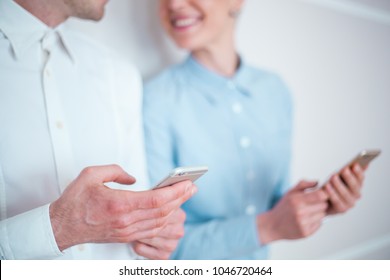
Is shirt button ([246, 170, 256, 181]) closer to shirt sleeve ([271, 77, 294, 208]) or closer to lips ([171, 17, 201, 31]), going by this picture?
shirt sleeve ([271, 77, 294, 208])

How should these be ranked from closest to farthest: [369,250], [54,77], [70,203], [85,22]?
[70,203], [54,77], [85,22], [369,250]

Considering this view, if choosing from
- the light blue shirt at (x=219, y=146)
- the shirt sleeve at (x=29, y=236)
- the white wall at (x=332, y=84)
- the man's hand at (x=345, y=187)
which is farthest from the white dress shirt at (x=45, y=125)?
the man's hand at (x=345, y=187)

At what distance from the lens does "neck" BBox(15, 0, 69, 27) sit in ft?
1.86

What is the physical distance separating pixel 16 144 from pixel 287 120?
668 mm

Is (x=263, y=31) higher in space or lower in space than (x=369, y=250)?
higher

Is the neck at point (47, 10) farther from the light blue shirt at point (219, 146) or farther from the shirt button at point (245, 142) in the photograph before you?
the shirt button at point (245, 142)

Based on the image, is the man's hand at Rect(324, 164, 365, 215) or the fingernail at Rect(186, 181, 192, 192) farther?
the man's hand at Rect(324, 164, 365, 215)

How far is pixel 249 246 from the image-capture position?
82cm

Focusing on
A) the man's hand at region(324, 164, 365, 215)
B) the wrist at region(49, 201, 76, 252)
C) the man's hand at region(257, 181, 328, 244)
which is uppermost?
the wrist at region(49, 201, 76, 252)

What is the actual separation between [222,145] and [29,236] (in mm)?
456

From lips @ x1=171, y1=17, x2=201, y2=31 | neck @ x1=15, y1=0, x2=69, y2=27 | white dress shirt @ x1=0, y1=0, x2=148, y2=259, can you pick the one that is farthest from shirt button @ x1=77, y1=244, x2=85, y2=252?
lips @ x1=171, y1=17, x2=201, y2=31

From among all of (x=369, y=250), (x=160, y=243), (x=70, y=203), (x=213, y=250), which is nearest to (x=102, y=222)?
(x=70, y=203)

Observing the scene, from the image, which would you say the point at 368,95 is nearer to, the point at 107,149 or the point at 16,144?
the point at 107,149

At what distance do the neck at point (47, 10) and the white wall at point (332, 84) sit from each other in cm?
29
